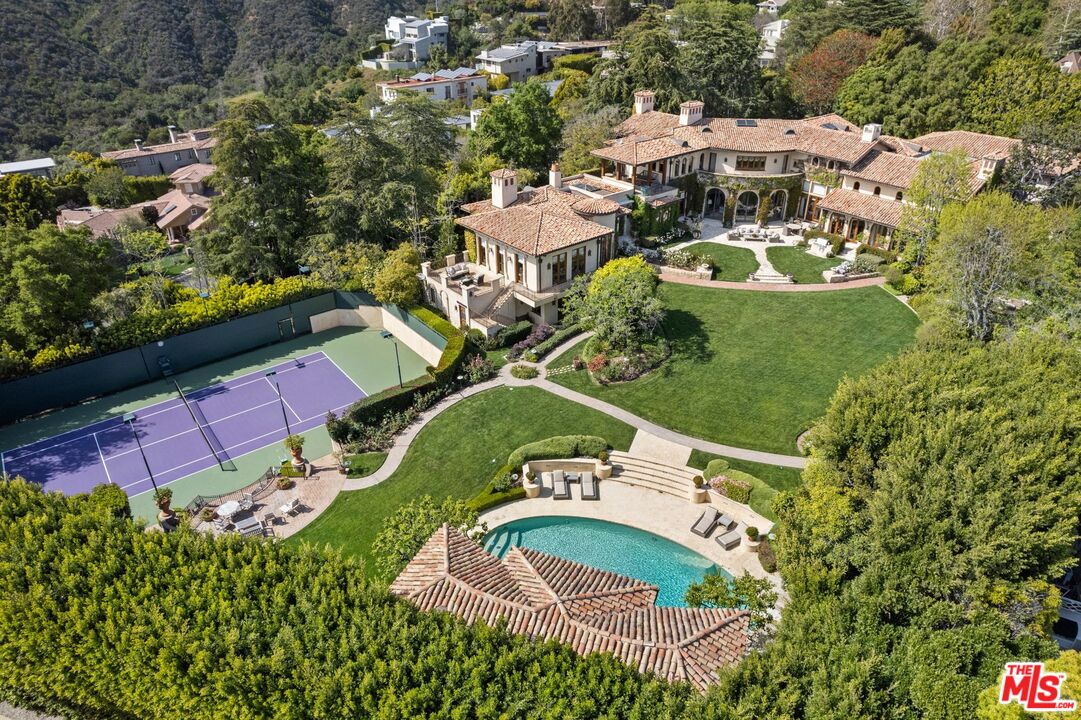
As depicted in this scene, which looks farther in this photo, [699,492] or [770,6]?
[770,6]

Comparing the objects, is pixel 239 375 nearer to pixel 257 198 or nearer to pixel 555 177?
pixel 257 198

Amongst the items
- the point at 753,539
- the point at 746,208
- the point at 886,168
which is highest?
the point at 886,168

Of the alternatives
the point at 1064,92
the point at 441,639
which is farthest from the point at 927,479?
the point at 1064,92

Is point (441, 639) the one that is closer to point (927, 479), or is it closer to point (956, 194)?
point (927, 479)

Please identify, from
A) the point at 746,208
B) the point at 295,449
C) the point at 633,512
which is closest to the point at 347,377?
the point at 295,449

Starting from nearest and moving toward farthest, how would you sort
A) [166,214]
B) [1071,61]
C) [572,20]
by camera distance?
[1071,61]
[166,214]
[572,20]

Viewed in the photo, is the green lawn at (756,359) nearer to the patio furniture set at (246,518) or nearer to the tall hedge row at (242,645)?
the patio furniture set at (246,518)

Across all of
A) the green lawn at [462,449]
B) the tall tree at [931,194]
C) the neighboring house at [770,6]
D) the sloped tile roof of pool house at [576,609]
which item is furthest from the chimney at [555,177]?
the neighboring house at [770,6]
